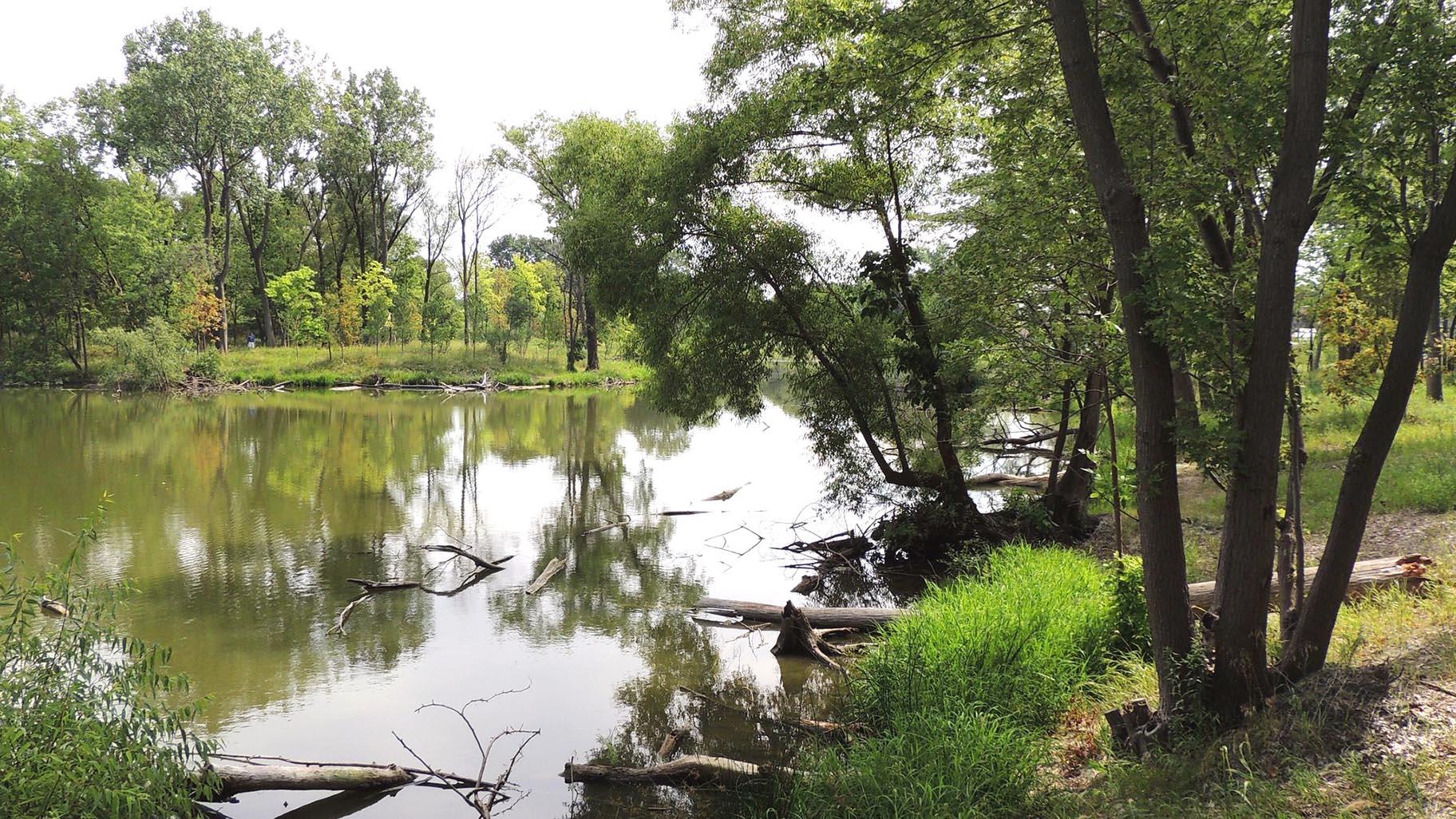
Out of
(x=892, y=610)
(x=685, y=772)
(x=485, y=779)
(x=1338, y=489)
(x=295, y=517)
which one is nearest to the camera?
(x=685, y=772)

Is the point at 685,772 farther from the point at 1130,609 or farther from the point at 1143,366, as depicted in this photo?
the point at 1143,366

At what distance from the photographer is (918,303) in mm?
12320

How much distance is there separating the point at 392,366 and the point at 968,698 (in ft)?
151

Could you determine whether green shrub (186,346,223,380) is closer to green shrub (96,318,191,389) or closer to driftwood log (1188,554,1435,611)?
green shrub (96,318,191,389)

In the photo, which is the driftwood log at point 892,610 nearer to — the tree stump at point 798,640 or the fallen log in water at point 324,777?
the tree stump at point 798,640

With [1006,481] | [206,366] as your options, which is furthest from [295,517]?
[206,366]

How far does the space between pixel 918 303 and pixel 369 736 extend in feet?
28.8

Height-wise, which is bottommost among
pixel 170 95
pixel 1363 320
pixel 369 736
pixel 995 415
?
pixel 369 736

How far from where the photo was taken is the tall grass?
494 centimetres

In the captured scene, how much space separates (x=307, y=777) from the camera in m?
5.69

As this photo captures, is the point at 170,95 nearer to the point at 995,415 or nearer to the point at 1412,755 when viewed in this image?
the point at 995,415

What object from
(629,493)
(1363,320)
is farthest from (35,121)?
(1363,320)

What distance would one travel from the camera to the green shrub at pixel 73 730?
13.2ft

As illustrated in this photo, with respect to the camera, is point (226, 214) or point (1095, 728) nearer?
point (1095, 728)
